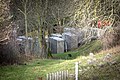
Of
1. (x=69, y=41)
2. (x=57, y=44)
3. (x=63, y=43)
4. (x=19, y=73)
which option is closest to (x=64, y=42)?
(x=69, y=41)

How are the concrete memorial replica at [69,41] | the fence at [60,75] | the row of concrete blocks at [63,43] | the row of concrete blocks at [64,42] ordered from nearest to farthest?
the fence at [60,75]
the row of concrete blocks at [64,42]
the row of concrete blocks at [63,43]
the concrete memorial replica at [69,41]

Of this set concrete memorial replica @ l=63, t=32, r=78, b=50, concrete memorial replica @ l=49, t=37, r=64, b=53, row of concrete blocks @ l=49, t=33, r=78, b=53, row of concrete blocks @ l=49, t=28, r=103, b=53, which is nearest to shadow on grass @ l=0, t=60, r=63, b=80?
row of concrete blocks @ l=49, t=28, r=103, b=53

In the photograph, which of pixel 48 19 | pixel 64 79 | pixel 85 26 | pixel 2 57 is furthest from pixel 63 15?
pixel 64 79

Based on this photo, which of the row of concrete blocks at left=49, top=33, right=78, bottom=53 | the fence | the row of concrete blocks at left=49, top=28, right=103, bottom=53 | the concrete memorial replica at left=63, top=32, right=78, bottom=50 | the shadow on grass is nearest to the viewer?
the fence

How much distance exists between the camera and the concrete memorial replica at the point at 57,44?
2724cm

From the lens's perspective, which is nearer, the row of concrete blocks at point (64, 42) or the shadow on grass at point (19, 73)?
the shadow on grass at point (19, 73)

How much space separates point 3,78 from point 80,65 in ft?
11.3

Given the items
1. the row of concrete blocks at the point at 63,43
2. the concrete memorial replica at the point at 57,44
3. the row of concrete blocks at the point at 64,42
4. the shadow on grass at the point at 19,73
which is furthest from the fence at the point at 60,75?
the concrete memorial replica at the point at 57,44

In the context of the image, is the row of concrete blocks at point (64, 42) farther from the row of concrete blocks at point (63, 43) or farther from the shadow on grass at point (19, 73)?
the shadow on grass at point (19, 73)

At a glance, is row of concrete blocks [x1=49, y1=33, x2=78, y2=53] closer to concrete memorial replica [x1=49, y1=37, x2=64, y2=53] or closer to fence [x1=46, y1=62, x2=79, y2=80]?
concrete memorial replica [x1=49, y1=37, x2=64, y2=53]

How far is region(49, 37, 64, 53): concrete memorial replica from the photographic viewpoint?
27.2 metres

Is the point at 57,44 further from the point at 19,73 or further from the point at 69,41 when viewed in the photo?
the point at 19,73

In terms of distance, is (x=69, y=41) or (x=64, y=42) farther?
(x=69, y=41)

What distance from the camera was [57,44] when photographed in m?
27.3
